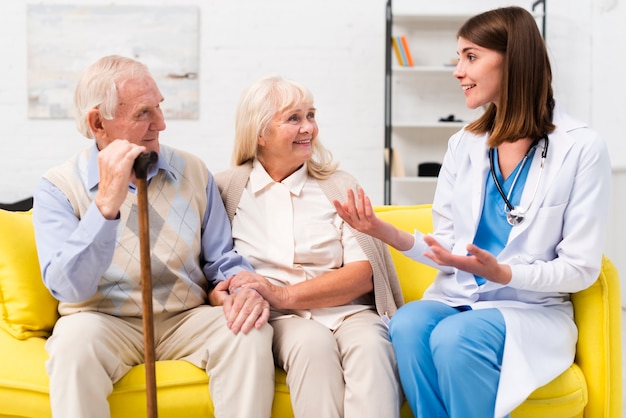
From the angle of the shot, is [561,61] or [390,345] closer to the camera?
[390,345]

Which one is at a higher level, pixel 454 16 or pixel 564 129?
pixel 454 16

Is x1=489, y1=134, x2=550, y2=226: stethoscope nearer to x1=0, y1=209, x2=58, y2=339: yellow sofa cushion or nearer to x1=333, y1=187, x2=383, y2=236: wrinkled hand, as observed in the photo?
x1=333, y1=187, x2=383, y2=236: wrinkled hand

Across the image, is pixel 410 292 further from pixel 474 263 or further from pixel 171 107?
pixel 171 107

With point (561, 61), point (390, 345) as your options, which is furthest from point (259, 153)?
point (561, 61)

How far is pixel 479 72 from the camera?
5.66ft

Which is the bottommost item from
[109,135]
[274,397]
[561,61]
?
[274,397]

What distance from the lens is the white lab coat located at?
1.50m

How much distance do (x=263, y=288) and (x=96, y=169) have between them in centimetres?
53

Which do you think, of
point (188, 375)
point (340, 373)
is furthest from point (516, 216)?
point (188, 375)

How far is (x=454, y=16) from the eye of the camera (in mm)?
4898

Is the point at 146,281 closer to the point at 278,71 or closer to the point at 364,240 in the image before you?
the point at 364,240

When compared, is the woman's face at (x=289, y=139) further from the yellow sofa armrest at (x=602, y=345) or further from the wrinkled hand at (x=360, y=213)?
the yellow sofa armrest at (x=602, y=345)

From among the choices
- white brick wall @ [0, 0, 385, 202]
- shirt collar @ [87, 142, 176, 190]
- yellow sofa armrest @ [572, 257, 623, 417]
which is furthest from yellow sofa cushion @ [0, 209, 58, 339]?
white brick wall @ [0, 0, 385, 202]

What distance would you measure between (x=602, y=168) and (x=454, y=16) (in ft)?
11.7
